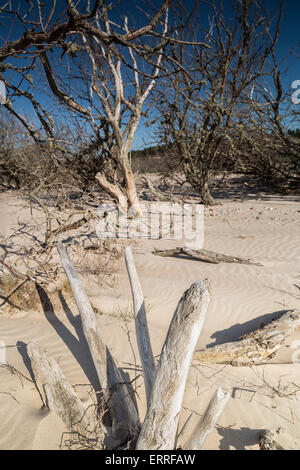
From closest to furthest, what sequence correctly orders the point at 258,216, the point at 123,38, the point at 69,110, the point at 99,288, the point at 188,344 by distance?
the point at 188,344 < the point at 123,38 < the point at 99,288 < the point at 69,110 < the point at 258,216

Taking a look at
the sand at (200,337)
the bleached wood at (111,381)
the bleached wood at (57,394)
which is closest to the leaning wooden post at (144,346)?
the bleached wood at (111,381)

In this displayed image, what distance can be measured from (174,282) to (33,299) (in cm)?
219

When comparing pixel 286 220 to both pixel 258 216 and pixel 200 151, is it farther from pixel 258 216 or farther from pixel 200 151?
pixel 200 151

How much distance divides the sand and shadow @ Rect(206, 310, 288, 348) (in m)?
0.01

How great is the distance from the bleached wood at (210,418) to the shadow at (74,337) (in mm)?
1013

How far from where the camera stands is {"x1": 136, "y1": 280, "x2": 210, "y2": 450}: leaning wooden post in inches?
57.8

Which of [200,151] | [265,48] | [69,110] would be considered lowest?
[200,151]

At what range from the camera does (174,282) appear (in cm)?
451

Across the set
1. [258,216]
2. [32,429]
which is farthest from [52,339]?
[258,216]

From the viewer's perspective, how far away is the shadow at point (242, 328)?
3232mm

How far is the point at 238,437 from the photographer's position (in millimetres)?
1916

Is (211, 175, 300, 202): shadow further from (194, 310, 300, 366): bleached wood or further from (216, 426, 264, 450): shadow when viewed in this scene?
(216, 426, 264, 450): shadow

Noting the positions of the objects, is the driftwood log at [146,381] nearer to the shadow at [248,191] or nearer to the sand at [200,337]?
the sand at [200,337]

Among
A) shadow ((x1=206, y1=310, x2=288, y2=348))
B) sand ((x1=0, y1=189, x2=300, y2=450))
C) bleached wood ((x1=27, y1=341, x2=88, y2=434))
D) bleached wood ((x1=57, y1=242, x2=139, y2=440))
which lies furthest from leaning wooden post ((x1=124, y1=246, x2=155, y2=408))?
shadow ((x1=206, y1=310, x2=288, y2=348))
